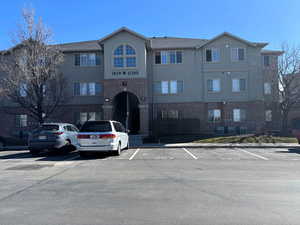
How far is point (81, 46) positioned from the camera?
85.7ft

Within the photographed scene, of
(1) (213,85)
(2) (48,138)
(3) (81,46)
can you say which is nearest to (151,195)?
(2) (48,138)

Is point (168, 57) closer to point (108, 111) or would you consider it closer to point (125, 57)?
point (125, 57)

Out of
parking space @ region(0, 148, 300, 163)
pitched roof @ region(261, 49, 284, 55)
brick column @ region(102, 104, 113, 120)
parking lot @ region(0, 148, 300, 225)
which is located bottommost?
parking space @ region(0, 148, 300, 163)

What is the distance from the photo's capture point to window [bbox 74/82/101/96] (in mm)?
25266

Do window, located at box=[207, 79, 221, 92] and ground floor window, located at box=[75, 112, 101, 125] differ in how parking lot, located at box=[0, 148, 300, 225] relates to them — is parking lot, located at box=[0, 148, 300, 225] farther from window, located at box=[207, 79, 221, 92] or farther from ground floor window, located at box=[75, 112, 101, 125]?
window, located at box=[207, 79, 221, 92]

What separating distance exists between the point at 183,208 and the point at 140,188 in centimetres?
174

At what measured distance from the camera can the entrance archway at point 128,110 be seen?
81.4 feet

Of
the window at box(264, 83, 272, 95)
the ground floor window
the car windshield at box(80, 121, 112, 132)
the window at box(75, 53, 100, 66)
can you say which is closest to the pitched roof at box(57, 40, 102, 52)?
the window at box(75, 53, 100, 66)

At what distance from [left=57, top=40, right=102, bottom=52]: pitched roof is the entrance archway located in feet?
19.8

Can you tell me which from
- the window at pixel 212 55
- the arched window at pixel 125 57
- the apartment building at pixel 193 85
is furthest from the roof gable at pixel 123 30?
the window at pixel 212 55

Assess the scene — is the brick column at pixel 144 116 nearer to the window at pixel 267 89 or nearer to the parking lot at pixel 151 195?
the parking lot at pixel 151 195

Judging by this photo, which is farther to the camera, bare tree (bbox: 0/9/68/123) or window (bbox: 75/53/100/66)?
window (bbox: 75/53/100/66)

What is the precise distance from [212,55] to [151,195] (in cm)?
2235

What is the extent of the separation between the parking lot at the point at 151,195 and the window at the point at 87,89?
17.1 m
